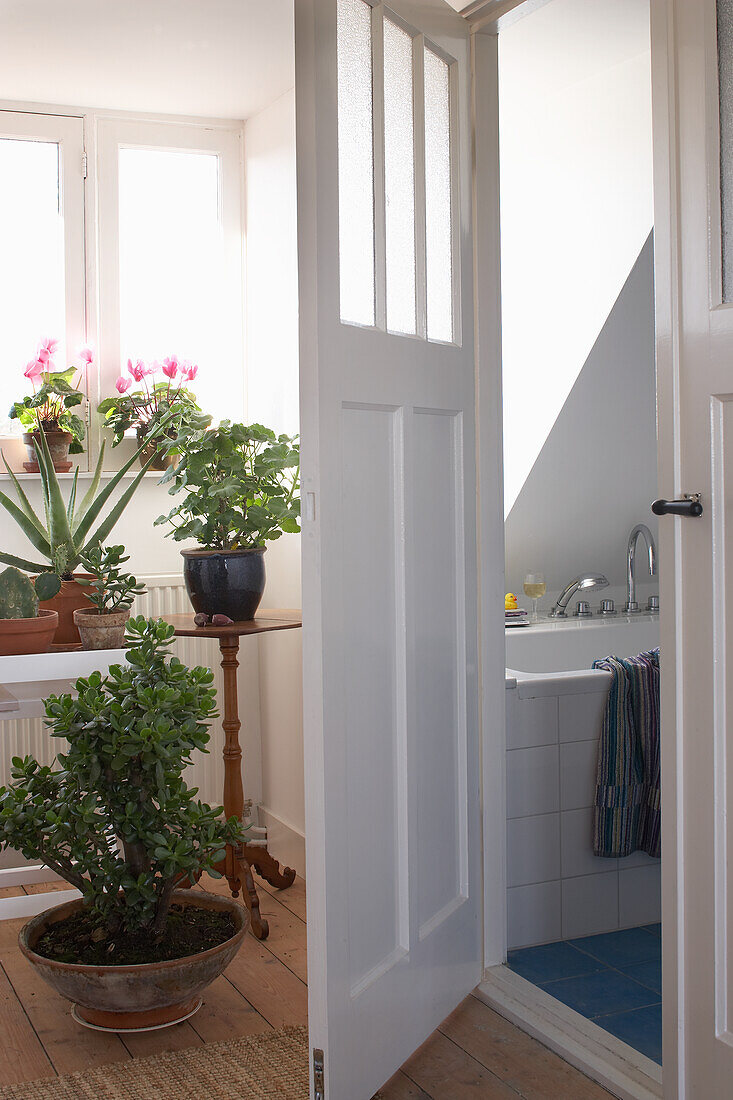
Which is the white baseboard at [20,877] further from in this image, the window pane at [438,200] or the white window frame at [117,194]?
the window pane at [438,200]

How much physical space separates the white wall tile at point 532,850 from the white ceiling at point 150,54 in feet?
6.49

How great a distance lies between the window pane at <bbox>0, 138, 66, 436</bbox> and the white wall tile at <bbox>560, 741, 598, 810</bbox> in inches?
71.5

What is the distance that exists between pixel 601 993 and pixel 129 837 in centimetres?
105

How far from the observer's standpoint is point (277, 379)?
3.19m

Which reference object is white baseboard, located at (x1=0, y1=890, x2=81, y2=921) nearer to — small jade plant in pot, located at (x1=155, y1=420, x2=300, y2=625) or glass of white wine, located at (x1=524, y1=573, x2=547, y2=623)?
small jade plant in pot, located at (x1=155, y1=420, x2=300, y2=625)

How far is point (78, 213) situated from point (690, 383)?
86.8 inches

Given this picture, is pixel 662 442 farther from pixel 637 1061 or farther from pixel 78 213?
pixel 78 213

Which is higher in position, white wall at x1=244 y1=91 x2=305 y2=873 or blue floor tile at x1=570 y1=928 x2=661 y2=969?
white wall at x1=244 y1=91 x2=305 y2=873

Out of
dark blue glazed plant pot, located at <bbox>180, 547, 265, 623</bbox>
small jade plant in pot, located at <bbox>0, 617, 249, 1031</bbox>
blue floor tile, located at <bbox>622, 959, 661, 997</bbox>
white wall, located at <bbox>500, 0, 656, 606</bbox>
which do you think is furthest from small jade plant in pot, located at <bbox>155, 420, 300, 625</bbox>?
blue floor tile, located at <bbox>622, 959, 661, 997</bbox>

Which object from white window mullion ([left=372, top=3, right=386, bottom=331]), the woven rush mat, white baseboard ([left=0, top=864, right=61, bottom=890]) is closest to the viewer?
white window mullion ([left=372, top=3, right=386, bottom=331])

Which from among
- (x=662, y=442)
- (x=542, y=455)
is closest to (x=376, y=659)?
(x=662, y=442)

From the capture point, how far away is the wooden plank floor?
1948 millimetres

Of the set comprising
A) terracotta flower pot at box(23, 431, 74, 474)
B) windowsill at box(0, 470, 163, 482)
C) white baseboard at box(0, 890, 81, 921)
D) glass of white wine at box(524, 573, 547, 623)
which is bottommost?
white baseboard at box(0, 890, 81, 921)

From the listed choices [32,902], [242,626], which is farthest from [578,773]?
[32,902]
